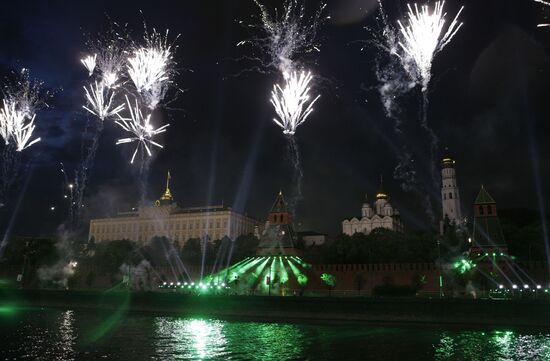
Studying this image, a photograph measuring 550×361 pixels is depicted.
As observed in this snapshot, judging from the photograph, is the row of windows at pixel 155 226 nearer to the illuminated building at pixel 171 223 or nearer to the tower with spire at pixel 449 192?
the illuminated building at pixel 171 223

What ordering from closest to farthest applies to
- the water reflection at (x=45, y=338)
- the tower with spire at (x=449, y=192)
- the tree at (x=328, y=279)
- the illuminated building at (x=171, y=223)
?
1. the water reflection at (x=45, y=338)
2. the tree at (x=328, y=279)
3. the tower with spire at (x=449, y=192)
4. the illuminated building at (x=171, y=223)

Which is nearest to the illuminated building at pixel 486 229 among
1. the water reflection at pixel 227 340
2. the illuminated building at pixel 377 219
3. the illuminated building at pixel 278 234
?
the illuminated building at pixel 278 234

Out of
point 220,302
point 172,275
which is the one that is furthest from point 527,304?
point 172,275

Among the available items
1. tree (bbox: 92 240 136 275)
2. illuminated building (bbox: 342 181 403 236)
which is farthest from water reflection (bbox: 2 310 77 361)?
illuminated building (bbox: 342 181 403 236)

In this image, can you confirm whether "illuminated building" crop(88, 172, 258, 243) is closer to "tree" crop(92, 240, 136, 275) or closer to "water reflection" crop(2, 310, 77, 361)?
"tree" crop(92, 240, 136, 275)

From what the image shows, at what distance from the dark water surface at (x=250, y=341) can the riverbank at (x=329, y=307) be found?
156 cm

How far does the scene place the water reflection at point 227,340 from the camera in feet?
60.0

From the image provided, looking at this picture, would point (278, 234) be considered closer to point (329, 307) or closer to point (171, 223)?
point (329, 307)

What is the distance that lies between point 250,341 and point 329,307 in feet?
37.0

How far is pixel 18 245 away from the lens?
74.6 m

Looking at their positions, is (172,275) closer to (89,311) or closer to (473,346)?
(89,311)

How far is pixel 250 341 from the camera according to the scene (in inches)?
872

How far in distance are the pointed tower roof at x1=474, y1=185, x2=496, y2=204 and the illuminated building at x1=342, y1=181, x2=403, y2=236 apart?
5168 cm

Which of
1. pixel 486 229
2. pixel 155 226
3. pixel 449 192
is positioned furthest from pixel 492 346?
pixel 155 226
